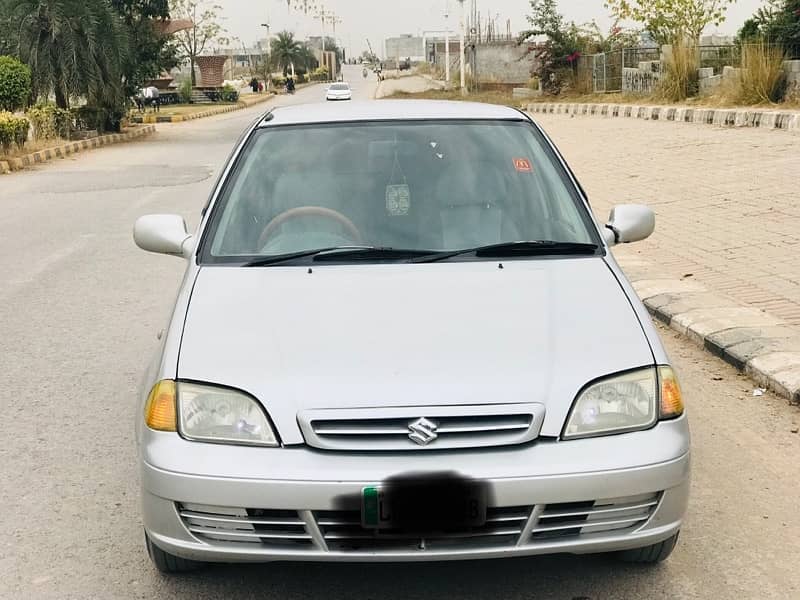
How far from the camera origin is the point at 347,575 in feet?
10.2

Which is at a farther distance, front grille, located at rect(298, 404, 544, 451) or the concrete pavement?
the concrete pavement

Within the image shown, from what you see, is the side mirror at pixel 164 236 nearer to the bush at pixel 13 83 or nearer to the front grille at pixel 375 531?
the front grille at pixel 375 531

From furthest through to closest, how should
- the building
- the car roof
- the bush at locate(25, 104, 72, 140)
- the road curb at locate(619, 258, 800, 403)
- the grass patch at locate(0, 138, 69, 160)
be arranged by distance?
the building
the bush at locate(25, 104, 72, 140)
the grass patch at locate(0, 138, 69, 160)
the road curb at locate(619, 258, 800, 403)
the car roof

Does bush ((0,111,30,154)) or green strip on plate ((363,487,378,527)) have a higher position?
bush ((0,111,30,154))

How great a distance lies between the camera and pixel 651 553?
10.1 feet

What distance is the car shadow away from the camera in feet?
9.89

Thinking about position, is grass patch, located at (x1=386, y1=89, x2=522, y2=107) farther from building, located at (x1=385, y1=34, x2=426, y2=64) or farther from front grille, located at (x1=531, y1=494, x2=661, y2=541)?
building, located at (x1=385, y1=34, x2=426, y2=64)

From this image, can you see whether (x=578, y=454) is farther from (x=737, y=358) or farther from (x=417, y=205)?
(x=737, y=358)

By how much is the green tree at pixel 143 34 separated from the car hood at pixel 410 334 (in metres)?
27.9

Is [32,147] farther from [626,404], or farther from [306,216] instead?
[626,404]

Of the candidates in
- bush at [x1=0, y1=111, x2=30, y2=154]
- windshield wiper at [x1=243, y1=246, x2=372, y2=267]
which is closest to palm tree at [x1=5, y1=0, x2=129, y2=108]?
bush at [x1=0, y1=111, x2=30, y2=154]

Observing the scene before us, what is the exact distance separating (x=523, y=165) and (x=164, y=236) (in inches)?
58.2

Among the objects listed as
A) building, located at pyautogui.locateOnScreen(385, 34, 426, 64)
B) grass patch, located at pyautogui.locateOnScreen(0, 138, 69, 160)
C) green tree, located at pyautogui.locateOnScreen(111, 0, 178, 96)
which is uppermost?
building, located at pyautogui.locateOnScreen(385, 34, 426, 64)

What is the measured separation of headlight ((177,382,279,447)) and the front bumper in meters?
Answer: 0.03
